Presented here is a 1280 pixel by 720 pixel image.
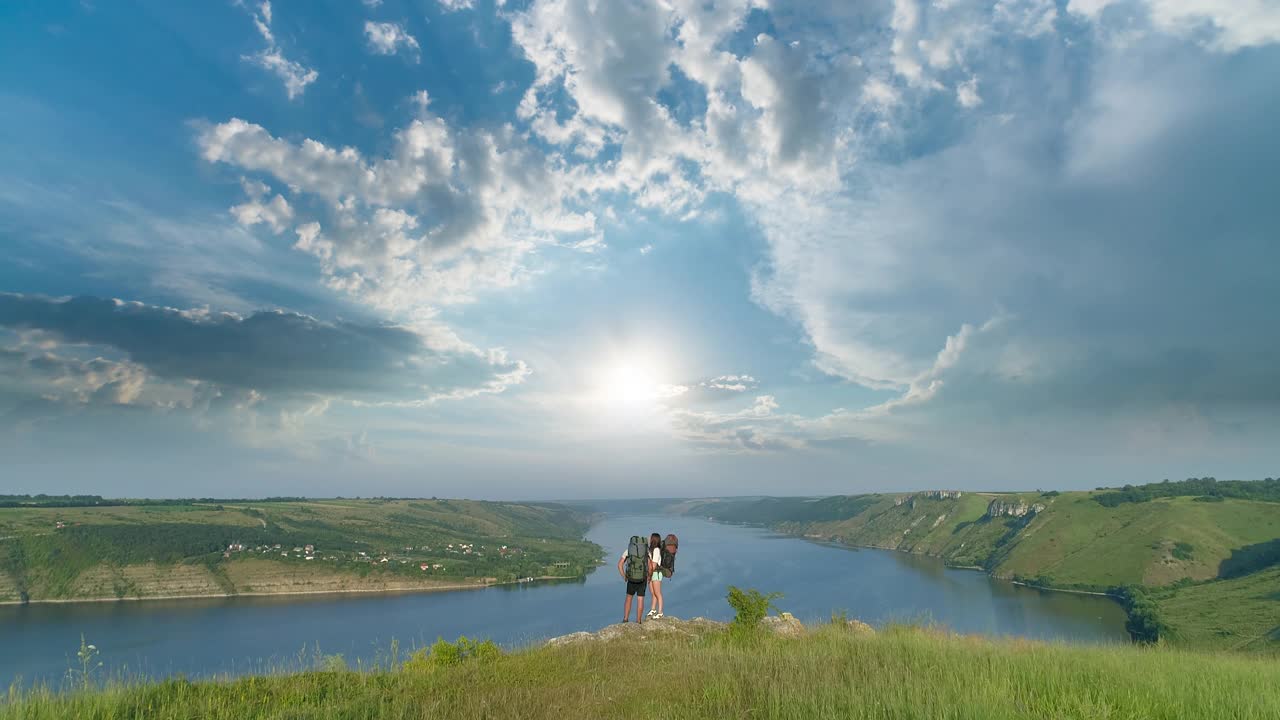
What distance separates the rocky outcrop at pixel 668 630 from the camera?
13.9m

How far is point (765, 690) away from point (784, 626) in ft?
30.7

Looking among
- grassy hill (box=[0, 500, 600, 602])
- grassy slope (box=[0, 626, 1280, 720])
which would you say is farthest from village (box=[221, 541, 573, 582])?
grassy slope (box=[0, 626, 1280, 720])

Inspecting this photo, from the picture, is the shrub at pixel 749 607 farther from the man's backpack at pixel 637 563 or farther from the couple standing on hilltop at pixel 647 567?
the man's backpack at pixel 637 563

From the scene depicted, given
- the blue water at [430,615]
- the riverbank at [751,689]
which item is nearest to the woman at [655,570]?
the riverbank at [751,689]

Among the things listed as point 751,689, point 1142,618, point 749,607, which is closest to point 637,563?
point 749,607

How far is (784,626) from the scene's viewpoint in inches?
594

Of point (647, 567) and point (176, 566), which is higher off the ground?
point (647, 567)

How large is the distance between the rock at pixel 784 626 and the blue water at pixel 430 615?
8209cm

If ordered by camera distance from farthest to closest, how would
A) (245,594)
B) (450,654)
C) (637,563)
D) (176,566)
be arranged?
(176,566) → (245,594) → (637,563) → (450,654)

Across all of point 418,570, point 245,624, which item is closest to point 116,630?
point 245,624

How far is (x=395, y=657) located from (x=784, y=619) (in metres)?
10.7

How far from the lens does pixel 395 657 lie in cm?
1071

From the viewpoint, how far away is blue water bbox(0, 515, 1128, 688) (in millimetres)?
101562

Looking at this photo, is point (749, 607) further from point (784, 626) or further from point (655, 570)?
point (655, 570)
